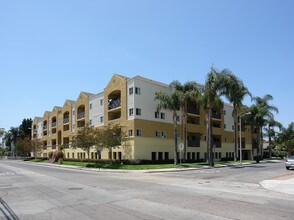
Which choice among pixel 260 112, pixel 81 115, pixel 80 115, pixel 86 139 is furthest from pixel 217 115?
pixel 86 139

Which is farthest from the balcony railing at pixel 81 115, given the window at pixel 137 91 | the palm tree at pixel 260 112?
the palm tree at pixel 260 112

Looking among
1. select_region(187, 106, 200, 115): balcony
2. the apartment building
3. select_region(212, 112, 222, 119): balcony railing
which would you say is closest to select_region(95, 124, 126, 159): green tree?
the apartment building

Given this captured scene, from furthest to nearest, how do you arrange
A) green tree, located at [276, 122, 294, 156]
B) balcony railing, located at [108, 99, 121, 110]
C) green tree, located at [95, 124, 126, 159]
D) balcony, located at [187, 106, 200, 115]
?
green tree, located at [276, 122, 294, 156] → balcony, located at [187, 106, 200, 115] → balcony railing, located at [108, 99, 121, 110] → green tree, located at [95, 124, 126, 159]

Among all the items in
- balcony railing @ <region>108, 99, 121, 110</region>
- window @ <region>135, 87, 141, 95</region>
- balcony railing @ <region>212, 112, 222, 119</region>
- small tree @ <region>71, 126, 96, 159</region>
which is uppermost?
window @ <region>135, 87, 141, 95</region>

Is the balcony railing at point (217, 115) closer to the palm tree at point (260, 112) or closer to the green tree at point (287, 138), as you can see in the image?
the palm tree at point (260, 112)

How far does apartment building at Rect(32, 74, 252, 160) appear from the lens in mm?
46438

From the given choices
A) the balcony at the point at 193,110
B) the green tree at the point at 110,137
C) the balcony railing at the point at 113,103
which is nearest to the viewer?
the green tree at the point at 110,137

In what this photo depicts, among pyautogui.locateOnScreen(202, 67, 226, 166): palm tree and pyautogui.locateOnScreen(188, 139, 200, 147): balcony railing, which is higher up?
pyautogui.locateOnScreen(202, 67, 226, 166): palm tree

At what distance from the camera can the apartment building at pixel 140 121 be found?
4644 cm

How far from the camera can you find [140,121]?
46.3 meters

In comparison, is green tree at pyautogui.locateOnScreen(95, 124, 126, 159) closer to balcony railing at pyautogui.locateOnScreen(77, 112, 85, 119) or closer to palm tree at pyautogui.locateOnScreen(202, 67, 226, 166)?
palm tree at pyautogui.locateOnScreen(202, 67, 226, 166)

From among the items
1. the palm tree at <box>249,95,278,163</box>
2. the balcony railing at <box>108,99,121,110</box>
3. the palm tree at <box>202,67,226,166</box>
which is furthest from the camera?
the palm tree at <box>249,95,278,163</box>

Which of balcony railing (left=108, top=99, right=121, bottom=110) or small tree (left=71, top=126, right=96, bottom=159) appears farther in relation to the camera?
balcony railing (left=108, top=99, right=121, bottom=110)

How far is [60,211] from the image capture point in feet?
34.9
